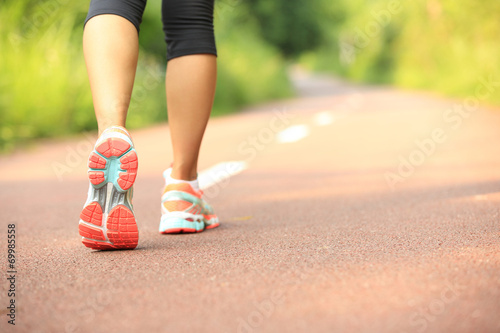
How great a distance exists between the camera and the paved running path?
155 centimetres

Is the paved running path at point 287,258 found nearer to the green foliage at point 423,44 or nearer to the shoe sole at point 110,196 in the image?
the shoe sole at point 110,196

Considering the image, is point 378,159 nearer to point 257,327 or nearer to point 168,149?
point 168,149

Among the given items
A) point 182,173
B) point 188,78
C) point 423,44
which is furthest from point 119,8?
point 423,44

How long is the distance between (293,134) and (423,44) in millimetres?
23440

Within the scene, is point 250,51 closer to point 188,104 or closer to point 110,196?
point 188,104

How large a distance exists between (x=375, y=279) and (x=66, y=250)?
4.03ft

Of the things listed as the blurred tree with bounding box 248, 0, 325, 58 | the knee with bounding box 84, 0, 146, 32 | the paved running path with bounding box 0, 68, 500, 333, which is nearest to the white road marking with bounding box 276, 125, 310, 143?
the paved running path with bounding box 0, 68, 500, 333

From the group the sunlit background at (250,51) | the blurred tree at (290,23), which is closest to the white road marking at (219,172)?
the sunlit background at (250,51)

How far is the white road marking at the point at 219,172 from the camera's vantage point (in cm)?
462

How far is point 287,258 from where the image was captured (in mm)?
2145

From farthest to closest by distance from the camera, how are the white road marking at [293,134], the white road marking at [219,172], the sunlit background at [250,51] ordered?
the sunlit background at [250,51], the white road marking at [293,134], the white road marking at [219,172]

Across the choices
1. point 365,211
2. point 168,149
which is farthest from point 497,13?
point 365,211

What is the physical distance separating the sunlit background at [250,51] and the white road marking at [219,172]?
10.4 feet

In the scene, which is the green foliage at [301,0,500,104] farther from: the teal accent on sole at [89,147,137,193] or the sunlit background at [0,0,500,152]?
the teal accent on sole at [89,147,137,193]
